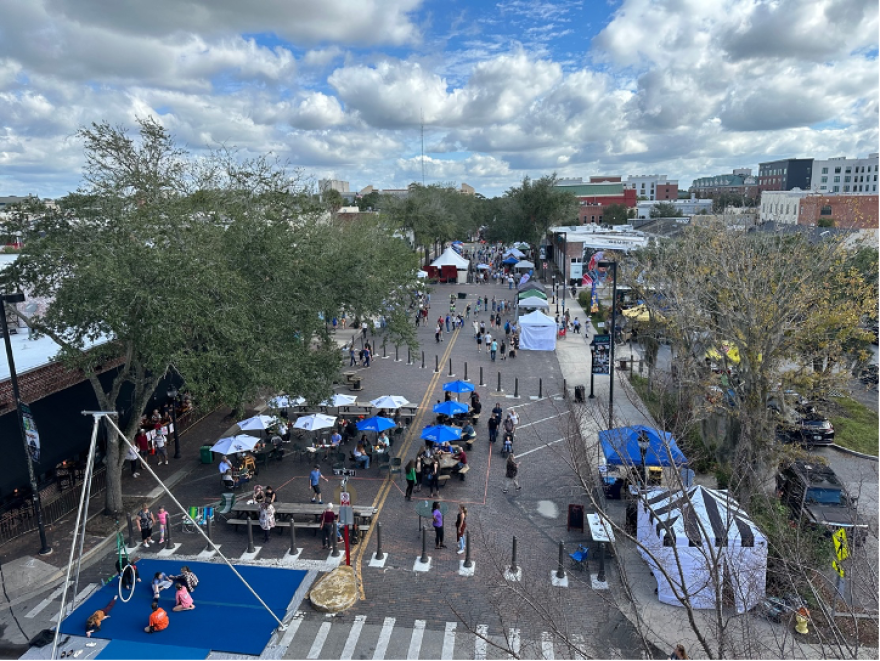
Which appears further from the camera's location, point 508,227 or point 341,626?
point 508,227

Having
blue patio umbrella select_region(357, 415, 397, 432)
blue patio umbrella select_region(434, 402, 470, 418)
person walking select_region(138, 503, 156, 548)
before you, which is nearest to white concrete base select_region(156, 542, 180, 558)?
person walking select_region(138, 503, 156, 548)

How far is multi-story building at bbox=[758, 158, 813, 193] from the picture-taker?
132m

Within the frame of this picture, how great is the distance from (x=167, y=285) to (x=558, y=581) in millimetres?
10652

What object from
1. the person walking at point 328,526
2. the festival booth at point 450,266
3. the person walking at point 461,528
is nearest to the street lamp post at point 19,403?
the person walking at point 328,526

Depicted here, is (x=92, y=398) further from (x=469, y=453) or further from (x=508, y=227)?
(x=508, y=227)

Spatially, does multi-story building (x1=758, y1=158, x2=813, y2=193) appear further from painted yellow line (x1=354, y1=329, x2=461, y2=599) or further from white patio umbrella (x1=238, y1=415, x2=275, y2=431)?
white patio umbrella (x1=238, y1=415, x2=275, y2=431)

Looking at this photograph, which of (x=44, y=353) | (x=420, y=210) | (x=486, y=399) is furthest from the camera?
(x=420, y=210)

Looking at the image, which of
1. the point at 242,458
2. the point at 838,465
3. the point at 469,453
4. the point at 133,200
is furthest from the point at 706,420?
the point at 133,200

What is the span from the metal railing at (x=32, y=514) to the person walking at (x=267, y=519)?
19.3 ft

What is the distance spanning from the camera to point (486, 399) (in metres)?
25.3

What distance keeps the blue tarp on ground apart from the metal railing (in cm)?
407

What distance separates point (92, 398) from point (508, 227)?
205 ft

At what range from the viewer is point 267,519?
14297mm

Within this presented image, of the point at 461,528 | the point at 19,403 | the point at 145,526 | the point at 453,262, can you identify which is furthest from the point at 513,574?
the point at 453,262
